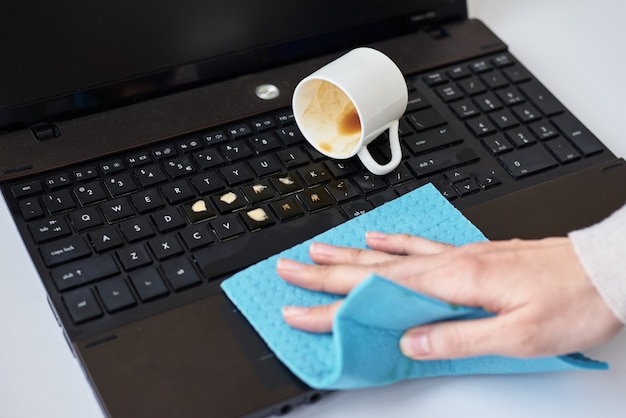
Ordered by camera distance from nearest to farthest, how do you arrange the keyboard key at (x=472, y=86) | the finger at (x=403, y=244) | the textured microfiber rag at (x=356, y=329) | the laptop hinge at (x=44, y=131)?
the textured microfiber rag at (x=356, y=329)
the finger at (x=403, y=244)
the laptop hinge at (x=44, y=131)
the keyboard key at (x=472, y=86)

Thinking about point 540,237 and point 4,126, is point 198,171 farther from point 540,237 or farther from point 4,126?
point 540,237

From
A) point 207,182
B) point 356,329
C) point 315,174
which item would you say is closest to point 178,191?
point 207,182

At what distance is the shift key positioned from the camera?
711 millimetres

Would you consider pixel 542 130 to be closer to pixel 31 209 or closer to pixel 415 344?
pixel 415 344

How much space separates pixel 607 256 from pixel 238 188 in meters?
0.33

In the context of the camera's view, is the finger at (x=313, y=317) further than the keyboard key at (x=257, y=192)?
No

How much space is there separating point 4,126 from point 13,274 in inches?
5.6

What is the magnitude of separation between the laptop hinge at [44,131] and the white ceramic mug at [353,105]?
0.75 feet

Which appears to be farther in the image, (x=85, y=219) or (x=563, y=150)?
(x=563, y=150)

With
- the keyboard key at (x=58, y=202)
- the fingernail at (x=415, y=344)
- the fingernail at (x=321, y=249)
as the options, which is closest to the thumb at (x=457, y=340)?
the fingernail at (x=415, y=344)

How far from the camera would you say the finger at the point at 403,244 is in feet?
2.37

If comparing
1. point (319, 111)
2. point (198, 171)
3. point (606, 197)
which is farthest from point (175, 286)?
point (606, 197)

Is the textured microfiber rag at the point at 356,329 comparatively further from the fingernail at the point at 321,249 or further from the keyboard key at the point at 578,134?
the keyboard key at the point at 578,134

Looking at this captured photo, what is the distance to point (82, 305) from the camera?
68 cm
